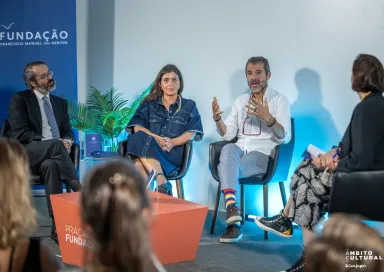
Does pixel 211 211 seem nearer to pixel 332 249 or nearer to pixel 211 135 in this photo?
pixel 211 135

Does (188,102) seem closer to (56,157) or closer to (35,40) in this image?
(56,157)

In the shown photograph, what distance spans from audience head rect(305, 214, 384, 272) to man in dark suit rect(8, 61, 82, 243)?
386cm

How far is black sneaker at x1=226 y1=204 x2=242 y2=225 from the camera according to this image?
4.87 m

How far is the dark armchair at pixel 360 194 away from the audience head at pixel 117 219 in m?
2.58

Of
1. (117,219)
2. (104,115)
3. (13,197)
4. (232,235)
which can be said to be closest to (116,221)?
(117,219)

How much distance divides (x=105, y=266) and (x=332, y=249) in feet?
1.78

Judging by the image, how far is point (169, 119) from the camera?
18.7 feet

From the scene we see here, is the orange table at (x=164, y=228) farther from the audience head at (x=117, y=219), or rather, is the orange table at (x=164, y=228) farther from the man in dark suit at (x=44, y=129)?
the audience head at (x=117, y=219)

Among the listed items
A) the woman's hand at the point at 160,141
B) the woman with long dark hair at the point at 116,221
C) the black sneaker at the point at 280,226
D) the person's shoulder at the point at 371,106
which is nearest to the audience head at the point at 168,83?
the woman's hand at the point at 160,141

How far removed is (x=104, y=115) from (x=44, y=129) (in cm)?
96

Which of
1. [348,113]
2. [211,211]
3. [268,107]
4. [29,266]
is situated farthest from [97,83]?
[29,266]

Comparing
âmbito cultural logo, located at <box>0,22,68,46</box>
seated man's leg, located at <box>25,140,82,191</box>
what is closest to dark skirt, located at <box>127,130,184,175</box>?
seated man's leg, located at <box>25,140,82,191</box>

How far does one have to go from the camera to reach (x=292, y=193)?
Result: 427cm

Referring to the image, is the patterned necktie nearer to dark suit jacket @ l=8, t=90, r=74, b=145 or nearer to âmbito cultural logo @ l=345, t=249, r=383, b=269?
dark suit jacket @ l=8, t=90, r=74, b=145
